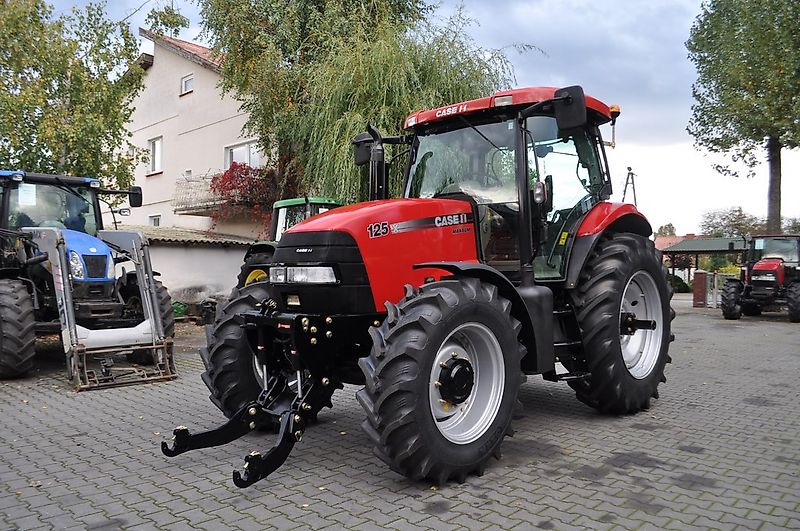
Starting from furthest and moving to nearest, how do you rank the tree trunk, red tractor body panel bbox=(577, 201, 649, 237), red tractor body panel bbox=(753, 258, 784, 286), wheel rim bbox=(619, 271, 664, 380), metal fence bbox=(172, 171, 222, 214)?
the tree trunk < metal fence bbox=(172, 171, 222, 214) < red tractor body panel bbox=(753, 258, 784, 286) < wheel rim bbox=(619, 271, 664, 380) < red tractor body panel bbox=(577, 201, 649, 237)

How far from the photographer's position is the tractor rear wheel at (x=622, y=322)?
206 inches

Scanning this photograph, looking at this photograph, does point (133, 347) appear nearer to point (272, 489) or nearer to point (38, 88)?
point (272, 489)

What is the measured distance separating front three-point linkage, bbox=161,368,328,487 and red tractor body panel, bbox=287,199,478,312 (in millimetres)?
851

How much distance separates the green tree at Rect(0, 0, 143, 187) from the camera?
12242 millimetres

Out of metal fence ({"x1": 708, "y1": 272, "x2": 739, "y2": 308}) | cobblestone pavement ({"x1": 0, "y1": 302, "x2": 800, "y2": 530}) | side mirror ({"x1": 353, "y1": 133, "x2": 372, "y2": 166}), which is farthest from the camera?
metal fence ({"x1": 708, "y1": 272, "x2": 739, "y2": 308})

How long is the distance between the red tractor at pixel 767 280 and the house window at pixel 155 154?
19.2m

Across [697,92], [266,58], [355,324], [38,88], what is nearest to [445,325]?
[355,324]

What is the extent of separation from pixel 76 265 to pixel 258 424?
4.80 m

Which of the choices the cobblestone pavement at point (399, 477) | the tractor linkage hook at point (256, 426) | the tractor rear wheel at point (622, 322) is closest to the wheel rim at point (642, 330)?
the tractor rear wheel at point (622, 322)

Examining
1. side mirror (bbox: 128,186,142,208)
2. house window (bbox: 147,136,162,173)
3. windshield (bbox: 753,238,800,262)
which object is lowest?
windshield (bbox: 753,238,800,262)

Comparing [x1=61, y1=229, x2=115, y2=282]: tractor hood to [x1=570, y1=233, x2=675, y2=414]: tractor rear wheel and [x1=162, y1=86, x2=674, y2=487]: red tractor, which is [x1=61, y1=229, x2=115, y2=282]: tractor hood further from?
[x1=570, y1=233, x2=675, y2=414]: tractor rear wheel

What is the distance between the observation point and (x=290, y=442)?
12.9 feet

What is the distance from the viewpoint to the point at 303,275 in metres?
4.24

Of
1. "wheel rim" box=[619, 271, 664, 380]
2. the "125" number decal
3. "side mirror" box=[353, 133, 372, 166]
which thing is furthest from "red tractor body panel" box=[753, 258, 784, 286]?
the "125" number decal
